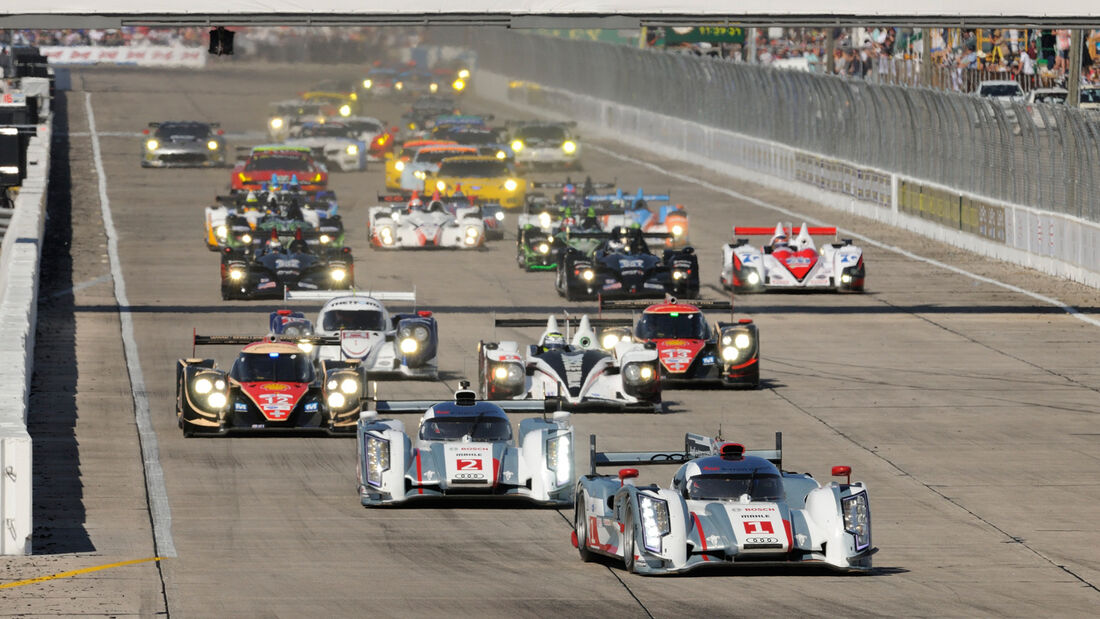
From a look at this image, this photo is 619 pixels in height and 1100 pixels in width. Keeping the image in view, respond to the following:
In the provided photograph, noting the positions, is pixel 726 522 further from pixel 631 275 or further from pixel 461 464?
pixel 631 275

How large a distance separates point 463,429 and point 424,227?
26.0 m

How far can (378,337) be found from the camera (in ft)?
100.0

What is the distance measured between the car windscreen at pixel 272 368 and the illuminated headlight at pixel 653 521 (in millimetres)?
8611

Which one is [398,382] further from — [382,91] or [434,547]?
A: [382,91]

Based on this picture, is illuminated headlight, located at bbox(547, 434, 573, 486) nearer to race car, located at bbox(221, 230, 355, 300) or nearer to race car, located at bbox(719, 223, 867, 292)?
race car, located at bbox(221, 230, 355, 300)

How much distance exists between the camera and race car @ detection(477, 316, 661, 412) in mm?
27906

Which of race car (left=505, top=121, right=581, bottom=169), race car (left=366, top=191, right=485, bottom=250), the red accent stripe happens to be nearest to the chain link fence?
race car (left=505, top=121, right=581, bottom=169)

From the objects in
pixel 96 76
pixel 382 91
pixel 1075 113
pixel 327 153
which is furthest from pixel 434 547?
pixel 96 76

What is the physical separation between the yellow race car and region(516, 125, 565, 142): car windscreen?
15.8 meters

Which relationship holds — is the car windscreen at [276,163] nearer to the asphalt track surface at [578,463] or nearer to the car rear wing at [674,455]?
the asphalt track surface at [578,463]

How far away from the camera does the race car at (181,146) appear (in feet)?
226

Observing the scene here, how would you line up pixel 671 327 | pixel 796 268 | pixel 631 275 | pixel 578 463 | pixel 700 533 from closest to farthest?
pixel 700 533, pixel 578 463, pixel 671 327, pixel 631 275, pixel 796 268

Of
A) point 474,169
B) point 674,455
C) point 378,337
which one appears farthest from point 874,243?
point 674,455

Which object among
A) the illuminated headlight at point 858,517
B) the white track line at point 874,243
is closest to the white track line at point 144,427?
the illuminated headlight at point 858,517
